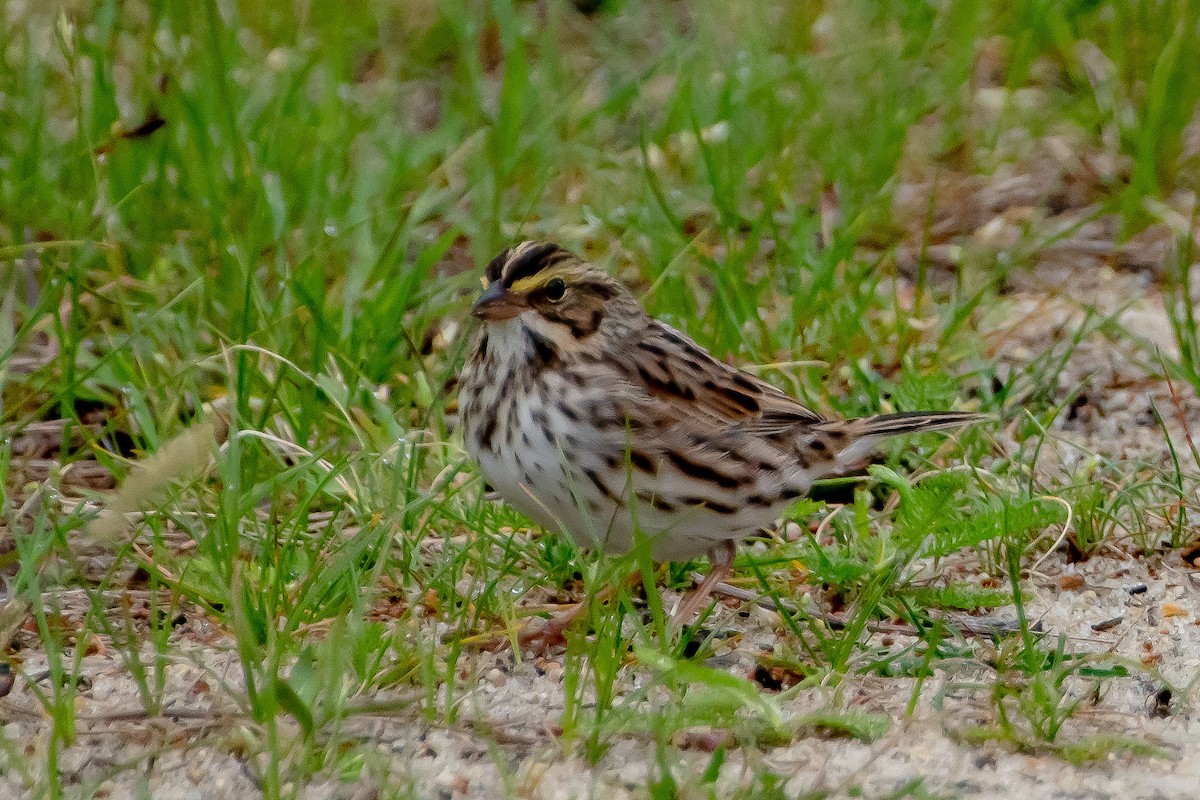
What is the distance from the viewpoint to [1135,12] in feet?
26.5

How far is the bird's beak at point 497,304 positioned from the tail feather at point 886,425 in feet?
3.16

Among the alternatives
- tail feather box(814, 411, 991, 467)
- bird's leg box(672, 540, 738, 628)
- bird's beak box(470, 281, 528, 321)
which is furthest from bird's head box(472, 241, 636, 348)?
tail feather box(814, 411, 991, 467)

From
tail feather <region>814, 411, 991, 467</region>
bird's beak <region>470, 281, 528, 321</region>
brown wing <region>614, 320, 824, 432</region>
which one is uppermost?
bird's beak <region>470, 281, 528, 321</region>

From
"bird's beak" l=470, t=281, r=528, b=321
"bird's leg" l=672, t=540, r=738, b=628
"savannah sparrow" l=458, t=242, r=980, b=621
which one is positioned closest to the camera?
"savannah sparrow" l=458, t=242, r=980, b=621

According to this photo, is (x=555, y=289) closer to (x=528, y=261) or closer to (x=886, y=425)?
(x=528, y=261)

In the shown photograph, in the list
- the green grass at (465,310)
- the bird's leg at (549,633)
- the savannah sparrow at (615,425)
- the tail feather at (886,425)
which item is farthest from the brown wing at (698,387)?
the bird's leg at (549,633)

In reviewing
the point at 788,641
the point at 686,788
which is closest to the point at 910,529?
the point at 788,641

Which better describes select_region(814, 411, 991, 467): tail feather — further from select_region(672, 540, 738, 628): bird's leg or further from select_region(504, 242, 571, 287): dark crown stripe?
select_region(504, 242, 571, 287): dark crown stripe

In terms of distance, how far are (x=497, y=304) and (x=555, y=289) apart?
8.6 inches

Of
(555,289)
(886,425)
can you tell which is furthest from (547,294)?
(886,425)

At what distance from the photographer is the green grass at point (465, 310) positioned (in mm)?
3955

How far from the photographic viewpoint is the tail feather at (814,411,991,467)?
16.7 feet

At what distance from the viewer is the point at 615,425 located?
14.7ft

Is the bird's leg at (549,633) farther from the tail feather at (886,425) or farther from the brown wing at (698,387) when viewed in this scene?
the tail feather at (886,425)
